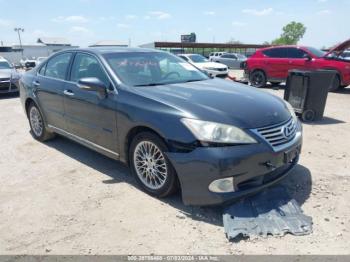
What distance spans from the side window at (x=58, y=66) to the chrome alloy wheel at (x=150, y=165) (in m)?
2.00

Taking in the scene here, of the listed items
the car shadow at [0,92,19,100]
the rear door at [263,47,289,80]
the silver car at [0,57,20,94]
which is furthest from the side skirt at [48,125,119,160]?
the rear door at [263,47,289,80]

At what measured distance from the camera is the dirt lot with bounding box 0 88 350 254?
2.85 meters

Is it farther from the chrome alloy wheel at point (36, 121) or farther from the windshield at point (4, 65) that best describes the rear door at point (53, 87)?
the windshield at point (4, 65)

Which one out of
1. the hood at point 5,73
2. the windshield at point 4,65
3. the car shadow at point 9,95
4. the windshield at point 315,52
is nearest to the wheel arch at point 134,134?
the windshield at point 315,52

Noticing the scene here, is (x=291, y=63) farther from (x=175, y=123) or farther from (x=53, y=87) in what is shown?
(x=175, y=123)

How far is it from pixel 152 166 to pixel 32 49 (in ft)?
252

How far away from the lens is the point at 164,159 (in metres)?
3.33

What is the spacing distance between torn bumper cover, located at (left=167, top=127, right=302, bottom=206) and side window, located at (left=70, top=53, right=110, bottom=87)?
1571 millimetres

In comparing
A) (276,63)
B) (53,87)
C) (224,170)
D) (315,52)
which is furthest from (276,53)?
(224,170)

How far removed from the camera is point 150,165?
3.57 m

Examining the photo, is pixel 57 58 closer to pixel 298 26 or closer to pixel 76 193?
pixel 76 193

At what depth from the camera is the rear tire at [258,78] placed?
12.8m

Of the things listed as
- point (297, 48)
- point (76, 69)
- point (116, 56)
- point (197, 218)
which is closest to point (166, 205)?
point (197, 218)

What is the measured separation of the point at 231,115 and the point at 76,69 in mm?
2544
